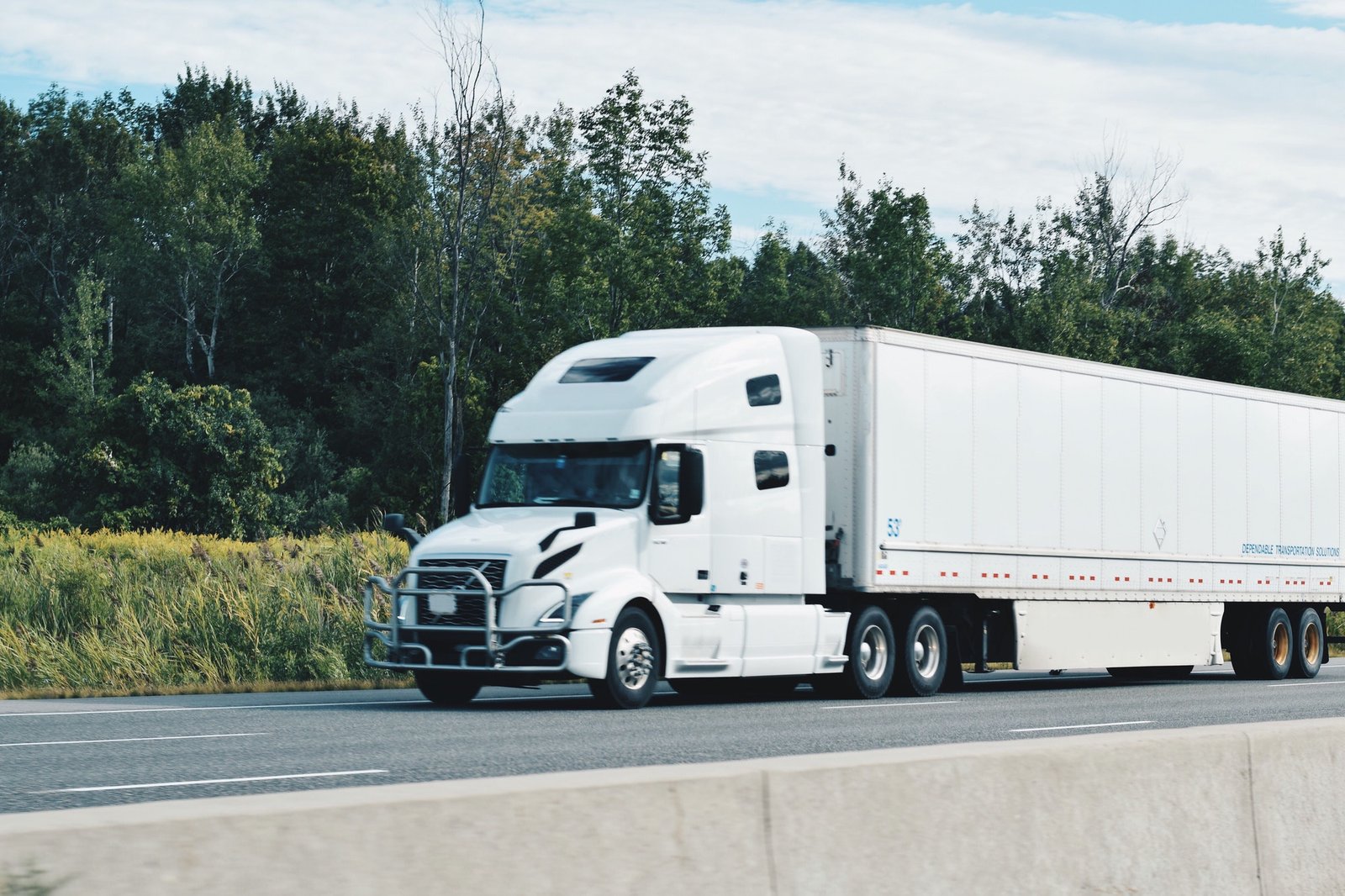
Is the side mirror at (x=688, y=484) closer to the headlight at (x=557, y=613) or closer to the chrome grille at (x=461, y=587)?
the headlight at (x=557, y=613)

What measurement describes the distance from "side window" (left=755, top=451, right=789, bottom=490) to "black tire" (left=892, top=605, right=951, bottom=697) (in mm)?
Result: 2574

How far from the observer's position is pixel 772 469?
18.1 metres

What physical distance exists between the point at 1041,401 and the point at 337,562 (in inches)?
365

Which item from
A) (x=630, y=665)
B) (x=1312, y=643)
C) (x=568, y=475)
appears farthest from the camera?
(x=1312, y=643)

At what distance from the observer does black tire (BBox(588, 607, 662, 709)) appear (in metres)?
16.2

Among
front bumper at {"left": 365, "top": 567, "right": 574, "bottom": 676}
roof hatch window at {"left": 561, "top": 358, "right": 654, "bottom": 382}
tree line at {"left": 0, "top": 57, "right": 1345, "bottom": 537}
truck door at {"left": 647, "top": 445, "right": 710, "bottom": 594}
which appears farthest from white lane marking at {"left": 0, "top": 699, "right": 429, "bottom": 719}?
tree line at {"left": 0, "top": 57, "right": 1345, "bottom": 537}

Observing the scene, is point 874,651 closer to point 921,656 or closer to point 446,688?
point 921,656

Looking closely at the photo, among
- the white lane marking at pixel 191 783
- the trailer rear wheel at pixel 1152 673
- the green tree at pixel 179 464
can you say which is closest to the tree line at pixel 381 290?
the green tree at pixel 179 464

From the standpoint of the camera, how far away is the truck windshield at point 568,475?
17.0 metres

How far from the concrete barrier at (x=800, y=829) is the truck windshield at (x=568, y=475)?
1030 centimetres

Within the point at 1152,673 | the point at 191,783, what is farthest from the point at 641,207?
the point at 191,783

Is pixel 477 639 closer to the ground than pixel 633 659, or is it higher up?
higher up

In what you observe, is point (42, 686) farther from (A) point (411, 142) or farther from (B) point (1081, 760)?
(A) point (411, 142)

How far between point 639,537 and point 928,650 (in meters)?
A: 4.70
